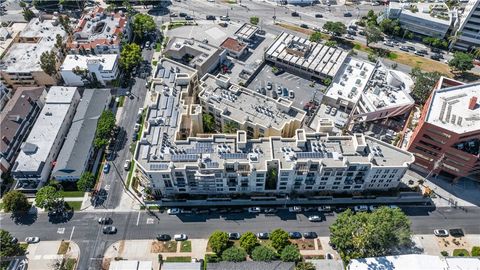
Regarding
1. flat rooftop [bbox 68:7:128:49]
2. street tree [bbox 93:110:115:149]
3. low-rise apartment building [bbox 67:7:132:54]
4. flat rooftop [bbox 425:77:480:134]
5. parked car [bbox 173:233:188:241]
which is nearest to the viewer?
parked car [bbox 173:233:188:241]

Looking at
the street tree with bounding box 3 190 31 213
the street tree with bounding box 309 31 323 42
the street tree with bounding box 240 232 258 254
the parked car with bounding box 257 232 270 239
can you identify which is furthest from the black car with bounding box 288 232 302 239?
the street tree with bounding box 309 31 323 42

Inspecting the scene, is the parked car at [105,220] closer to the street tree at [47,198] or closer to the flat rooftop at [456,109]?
the street tree at [47,198]

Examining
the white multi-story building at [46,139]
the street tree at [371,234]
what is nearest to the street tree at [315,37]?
the street tree at [371,234]

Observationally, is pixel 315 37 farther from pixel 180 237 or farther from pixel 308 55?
pixel 180 237

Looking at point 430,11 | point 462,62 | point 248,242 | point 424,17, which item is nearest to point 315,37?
point 424,17

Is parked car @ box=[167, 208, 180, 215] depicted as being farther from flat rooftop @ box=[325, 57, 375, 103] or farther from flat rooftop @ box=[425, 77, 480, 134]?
flat rooftop @ box=[425, 77, 480, 134]

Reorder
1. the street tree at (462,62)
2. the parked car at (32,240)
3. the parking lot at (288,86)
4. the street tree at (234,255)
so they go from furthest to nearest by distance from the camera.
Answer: the street tree at (462,62) → the parking lot at (288,86) → the parked car at (32,240) → the street tree at (234,255)

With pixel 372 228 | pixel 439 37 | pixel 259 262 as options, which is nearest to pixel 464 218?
pixel 372 228
